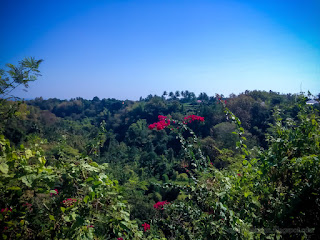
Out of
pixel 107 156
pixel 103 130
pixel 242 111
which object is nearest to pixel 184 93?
pixel 242 111

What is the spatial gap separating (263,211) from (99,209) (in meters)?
1.37

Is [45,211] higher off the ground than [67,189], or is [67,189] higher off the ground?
[67,189]

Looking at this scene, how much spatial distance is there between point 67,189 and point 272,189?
5.06 feet

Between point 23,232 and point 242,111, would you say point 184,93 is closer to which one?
point 242,111

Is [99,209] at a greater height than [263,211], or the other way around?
[99,209]

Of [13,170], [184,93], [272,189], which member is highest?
[184,93]

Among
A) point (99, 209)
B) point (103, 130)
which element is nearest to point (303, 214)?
point (99, 209)

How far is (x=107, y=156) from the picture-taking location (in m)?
22.6

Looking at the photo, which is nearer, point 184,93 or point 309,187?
point 309,187

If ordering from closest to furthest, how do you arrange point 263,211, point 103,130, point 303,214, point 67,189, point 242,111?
point 67,189 < point 303,214 < point 263,211 < point 103,130 < point 242,111

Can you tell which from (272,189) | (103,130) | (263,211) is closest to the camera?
(272,189)

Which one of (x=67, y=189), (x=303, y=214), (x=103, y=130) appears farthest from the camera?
(x=103, y=130)

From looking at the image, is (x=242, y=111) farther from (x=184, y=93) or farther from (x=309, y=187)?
(x=184, y=93)

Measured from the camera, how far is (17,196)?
109 cm
